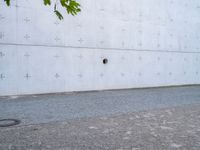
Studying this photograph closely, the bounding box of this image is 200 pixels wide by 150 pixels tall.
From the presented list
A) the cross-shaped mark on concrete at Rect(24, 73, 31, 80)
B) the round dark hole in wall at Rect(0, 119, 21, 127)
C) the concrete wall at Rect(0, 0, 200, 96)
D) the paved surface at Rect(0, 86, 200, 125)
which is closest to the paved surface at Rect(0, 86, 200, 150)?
the paved surface at Rect(0, 86, 200, 125)

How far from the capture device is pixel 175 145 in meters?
3.40

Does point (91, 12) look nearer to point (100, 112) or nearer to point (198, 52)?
point (100, 112)

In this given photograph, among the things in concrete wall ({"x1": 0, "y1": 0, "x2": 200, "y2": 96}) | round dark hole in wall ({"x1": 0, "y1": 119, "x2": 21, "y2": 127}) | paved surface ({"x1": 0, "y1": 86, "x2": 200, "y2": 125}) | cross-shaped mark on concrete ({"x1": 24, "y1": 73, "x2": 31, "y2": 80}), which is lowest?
round dark hole in wall ({"x1": 0, "y1": 119, "x2": 21, "y2": 127})

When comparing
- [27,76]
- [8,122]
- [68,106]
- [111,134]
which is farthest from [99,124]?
[27,76]

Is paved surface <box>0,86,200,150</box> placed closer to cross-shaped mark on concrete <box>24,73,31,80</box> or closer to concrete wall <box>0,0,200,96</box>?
cross-shaped mark on concrete <box>24,73,31,80</box>

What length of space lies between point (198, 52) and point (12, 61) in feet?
31.8

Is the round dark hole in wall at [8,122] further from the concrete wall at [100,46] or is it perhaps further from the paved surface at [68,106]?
the concrete wall at [100,46]

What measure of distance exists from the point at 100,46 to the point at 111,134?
5.50 meters

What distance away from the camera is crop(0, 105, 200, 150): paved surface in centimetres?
330

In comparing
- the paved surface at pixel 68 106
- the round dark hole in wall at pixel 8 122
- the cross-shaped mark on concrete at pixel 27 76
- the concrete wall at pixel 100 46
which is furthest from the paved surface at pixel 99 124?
the concrete wall at pixel 100 46

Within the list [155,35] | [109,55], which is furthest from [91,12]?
[155,35]

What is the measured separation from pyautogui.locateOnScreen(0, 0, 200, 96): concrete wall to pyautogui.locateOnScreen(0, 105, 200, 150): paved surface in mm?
3599

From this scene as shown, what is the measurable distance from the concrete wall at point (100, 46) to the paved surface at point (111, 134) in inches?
142

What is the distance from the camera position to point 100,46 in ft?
29.0
